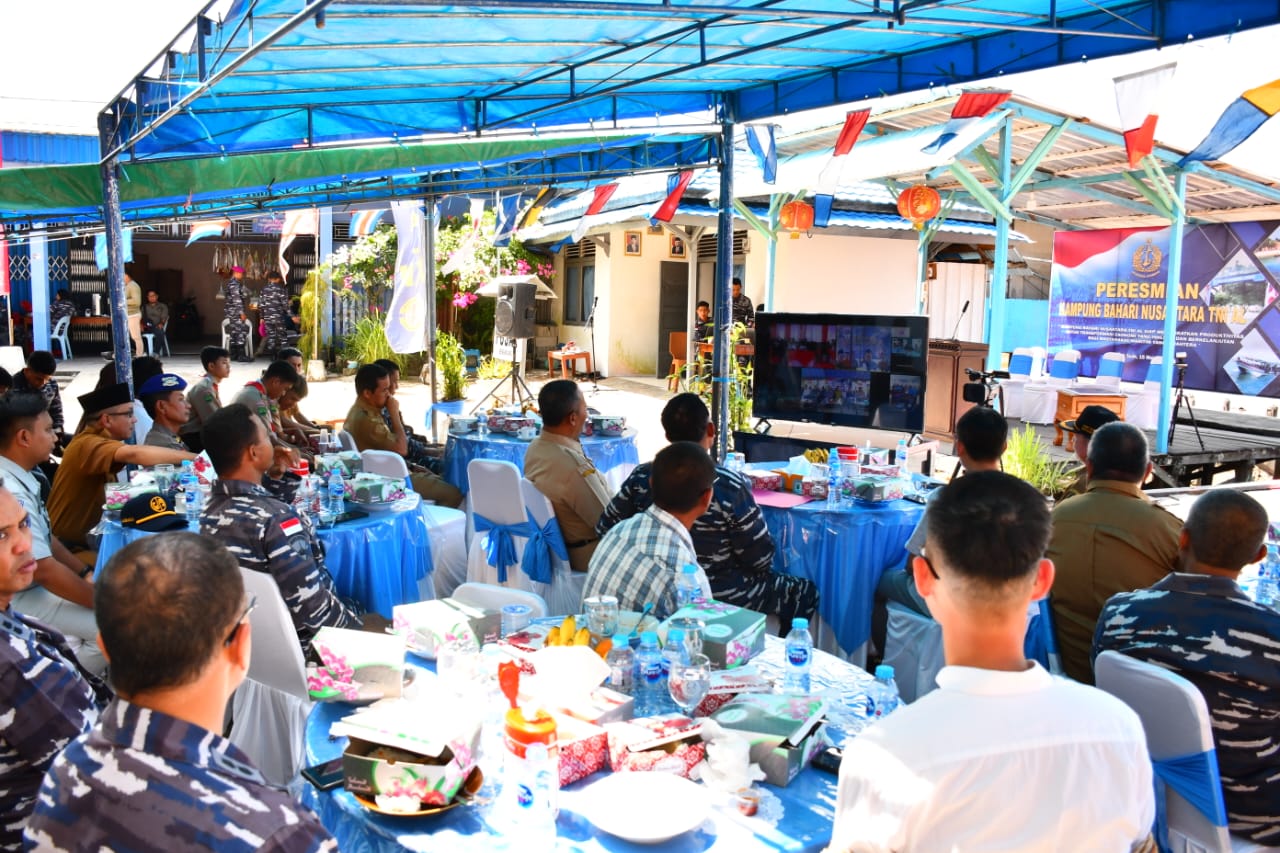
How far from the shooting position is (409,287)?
38.0 ft

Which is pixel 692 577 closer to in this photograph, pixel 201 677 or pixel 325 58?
pixel 201 677

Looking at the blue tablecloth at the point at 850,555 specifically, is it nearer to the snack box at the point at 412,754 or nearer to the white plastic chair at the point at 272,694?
the white plastic chair at the point at 272,694

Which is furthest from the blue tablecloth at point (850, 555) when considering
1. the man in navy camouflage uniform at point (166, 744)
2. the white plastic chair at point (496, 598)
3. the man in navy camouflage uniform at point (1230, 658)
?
the man in navy camouflage uniform at point (166, 744)

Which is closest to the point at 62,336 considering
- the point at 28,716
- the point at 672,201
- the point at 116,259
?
the point at 672,201

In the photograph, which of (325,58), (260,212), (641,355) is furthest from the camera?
(641,355)

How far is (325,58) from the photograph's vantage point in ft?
18.3

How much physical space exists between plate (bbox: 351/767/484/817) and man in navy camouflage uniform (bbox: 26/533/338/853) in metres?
0.48

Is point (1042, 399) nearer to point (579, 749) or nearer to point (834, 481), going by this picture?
point (834, 481)

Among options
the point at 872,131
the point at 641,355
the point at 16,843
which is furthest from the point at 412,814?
the point at 641,355

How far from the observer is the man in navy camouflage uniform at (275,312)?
23234 mm

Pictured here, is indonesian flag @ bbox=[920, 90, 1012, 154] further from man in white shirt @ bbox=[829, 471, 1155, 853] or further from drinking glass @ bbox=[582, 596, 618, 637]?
man in white shirt @ bbox=[829, 471, 1155, 853]

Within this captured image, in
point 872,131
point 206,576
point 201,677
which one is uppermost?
point 872,131

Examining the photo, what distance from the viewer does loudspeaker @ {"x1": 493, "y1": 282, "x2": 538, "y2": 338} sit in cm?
1233

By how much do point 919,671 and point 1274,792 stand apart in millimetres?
1867
